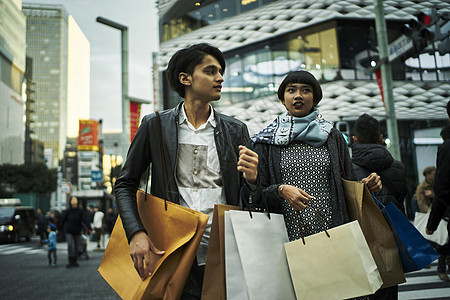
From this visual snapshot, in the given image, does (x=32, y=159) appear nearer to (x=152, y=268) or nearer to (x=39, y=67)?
(x=39, y=67)

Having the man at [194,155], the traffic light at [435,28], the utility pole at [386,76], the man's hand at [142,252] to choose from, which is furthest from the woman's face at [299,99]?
the utility pole at [386,76]

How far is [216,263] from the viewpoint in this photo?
1.84m

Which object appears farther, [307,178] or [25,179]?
[25,179]

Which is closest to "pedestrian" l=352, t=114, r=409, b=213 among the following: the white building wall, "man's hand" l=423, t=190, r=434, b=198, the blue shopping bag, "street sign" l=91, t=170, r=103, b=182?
the blue shopping bag

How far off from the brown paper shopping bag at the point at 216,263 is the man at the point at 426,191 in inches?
254

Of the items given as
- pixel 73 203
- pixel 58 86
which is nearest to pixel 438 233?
pixel 73 203

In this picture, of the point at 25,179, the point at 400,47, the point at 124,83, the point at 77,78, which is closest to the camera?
the point at 400,47

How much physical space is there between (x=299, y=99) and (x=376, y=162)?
1.66 m

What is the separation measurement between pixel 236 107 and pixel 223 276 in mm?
28325

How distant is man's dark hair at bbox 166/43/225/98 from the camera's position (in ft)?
7.43

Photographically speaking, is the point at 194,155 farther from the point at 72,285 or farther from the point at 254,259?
the point at 72,285

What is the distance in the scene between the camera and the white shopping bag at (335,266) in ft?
5.98

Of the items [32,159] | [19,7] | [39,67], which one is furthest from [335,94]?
[39,67]

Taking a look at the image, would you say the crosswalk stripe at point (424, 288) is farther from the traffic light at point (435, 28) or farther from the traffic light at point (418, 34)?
the traffic light at point (418, 34)
